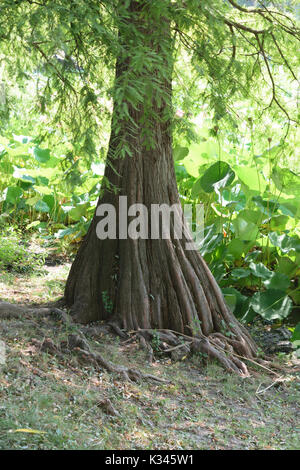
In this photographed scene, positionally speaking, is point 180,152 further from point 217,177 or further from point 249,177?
point 249,177

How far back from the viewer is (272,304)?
4930 millimetres

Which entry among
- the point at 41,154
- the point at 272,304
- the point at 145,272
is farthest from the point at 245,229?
the point at 41,154

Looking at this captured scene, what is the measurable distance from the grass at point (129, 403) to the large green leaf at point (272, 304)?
0.60m

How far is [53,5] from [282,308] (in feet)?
10.2

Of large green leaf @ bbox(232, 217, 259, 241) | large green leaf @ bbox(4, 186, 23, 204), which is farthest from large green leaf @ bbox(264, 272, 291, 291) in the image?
large green leaf @ bbox(4, 186, 23, 204)

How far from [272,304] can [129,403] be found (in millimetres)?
2012

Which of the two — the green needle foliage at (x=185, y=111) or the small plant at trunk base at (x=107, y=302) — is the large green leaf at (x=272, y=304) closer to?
the green needle foliage at (x=185, y=111)

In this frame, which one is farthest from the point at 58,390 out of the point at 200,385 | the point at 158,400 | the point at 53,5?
the point at 53,5

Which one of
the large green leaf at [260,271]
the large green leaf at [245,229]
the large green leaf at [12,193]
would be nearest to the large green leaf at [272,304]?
the large green leaf at [260,271]

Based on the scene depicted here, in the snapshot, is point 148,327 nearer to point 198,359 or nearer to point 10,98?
point 198,359

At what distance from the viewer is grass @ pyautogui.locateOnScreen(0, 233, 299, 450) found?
112 inches

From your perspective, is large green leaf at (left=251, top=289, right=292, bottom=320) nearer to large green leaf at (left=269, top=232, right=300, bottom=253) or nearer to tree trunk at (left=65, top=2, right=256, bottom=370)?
large green leaf at (left=269, top=232, right=300, bottom=253)

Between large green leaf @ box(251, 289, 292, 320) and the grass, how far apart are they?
60 centimetres

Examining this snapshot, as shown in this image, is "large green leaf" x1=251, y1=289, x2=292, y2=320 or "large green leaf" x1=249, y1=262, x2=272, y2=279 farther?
"large green leaf" x1=249, y1=262, x2=272, y2=279
